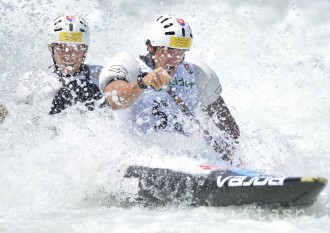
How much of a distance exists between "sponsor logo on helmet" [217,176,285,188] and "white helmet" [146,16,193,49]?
1399mm

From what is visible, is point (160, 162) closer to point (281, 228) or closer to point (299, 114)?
point (281, 228)

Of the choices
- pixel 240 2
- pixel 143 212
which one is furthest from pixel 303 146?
pixel 240 2

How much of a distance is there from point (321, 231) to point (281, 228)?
0.23m

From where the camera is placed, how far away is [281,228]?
3.61 meters

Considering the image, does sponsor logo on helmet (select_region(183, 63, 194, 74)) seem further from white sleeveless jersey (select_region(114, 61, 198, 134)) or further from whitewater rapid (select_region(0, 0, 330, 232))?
whitewater rapid (select_region(0, 0, 330, 232))

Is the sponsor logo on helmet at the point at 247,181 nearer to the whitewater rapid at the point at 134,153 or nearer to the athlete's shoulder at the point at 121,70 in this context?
the whitewater rapid at the point at 134,153

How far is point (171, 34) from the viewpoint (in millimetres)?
5109

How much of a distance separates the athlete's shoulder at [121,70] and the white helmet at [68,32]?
96 cm

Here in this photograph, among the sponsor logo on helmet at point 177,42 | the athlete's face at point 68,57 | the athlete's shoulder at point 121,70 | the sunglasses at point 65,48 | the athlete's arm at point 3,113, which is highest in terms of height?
the sunglasses at point 65,48

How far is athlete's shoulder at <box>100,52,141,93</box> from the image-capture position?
4918mm

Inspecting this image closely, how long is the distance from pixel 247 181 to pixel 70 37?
8.51 feet

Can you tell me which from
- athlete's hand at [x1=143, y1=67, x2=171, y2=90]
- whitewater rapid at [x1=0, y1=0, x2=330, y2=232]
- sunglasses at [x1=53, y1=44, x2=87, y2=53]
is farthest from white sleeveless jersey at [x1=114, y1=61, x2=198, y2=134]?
sunglasses at [x1=53, y1=44, x2=87, y2=53]

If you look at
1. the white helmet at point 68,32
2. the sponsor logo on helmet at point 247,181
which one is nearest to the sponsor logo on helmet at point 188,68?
the white helmet at point 68,32

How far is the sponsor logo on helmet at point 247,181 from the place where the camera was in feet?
12.6
